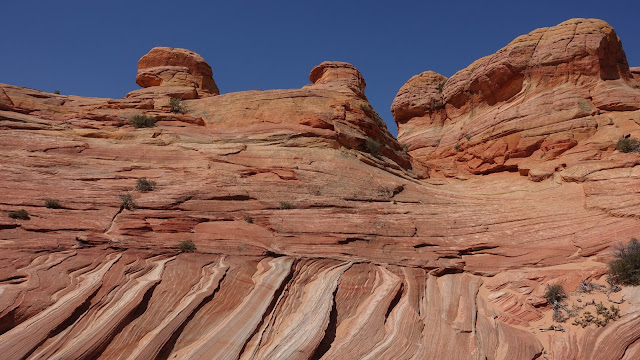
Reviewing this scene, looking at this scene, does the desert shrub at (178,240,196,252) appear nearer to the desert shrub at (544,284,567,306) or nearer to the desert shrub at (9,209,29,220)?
the desert shrub at (9,209,29,220)

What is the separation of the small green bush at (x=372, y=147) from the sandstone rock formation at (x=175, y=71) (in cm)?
1177

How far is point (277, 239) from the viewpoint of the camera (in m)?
12.0

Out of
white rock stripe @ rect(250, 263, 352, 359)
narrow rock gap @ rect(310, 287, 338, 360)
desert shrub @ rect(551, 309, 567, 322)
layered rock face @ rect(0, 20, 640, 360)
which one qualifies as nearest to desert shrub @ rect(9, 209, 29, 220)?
layered rock face @ rect(0, 20, 640, 360)

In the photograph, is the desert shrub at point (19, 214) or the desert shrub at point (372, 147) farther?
the desert shrub at point (372, 147)

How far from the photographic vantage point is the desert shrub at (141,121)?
763 inches

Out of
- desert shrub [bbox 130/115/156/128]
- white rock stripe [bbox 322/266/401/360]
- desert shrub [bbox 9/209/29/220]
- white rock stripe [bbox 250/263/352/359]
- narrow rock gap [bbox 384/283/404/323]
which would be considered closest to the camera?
white rock stripe [bbox 250/263/352/359]

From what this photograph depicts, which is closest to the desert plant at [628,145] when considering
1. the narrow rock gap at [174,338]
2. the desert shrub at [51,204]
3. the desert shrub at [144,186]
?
the narrow rock gap at [174,338]

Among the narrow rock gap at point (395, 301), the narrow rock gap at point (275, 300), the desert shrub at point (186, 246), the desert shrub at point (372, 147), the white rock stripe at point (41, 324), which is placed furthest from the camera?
the desert shrub at point (372, 147)

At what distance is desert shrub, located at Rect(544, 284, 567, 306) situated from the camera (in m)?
10.1

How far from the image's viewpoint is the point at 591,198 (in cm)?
1494

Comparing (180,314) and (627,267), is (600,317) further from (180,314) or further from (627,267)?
(180,314)

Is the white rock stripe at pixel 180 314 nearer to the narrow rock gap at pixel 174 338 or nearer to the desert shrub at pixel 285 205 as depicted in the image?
the narrow rock gap at pixel 174 338

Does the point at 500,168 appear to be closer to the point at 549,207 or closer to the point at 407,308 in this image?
the point at 549,207

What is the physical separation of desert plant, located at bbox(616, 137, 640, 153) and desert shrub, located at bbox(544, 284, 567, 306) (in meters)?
10.9
